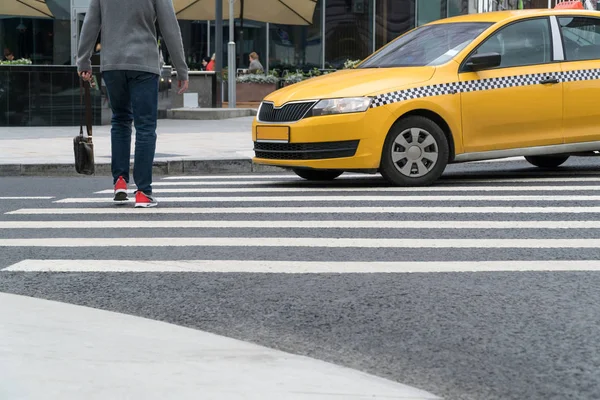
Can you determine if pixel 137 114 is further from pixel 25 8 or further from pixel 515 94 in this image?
pixel 25 8

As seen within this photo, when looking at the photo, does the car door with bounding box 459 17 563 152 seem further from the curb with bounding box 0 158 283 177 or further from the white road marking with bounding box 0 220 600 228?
the curb with bounding box 0 158 283 177

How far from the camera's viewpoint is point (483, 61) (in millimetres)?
9641

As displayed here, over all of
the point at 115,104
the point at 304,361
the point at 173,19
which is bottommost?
the point at 304,361

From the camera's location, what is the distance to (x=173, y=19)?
8383 millimetres

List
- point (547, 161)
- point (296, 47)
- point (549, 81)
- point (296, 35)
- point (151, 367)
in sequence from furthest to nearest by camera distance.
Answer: point (296, 47) < point (296, 35) < point (547, 161) < point (549, 81) < point (151, 367)

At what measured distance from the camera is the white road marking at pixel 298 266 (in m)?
5.64

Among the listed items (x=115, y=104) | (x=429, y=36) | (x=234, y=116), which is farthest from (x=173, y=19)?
(x=234, y=116)

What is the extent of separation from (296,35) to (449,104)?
81.5ft

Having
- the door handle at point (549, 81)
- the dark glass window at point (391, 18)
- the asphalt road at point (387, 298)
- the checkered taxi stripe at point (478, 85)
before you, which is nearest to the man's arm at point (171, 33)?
the asphalt road at point (387, 298)

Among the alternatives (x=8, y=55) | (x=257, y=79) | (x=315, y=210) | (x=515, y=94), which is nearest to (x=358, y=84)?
(x=515, y=94)

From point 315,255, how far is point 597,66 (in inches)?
202

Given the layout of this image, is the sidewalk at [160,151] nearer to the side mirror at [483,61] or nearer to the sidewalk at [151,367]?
the side mirror at [483,61]

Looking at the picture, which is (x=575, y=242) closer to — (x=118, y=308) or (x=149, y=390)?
(x=118, y=308)

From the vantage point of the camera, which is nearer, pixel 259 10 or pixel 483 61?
pixel 483 61
